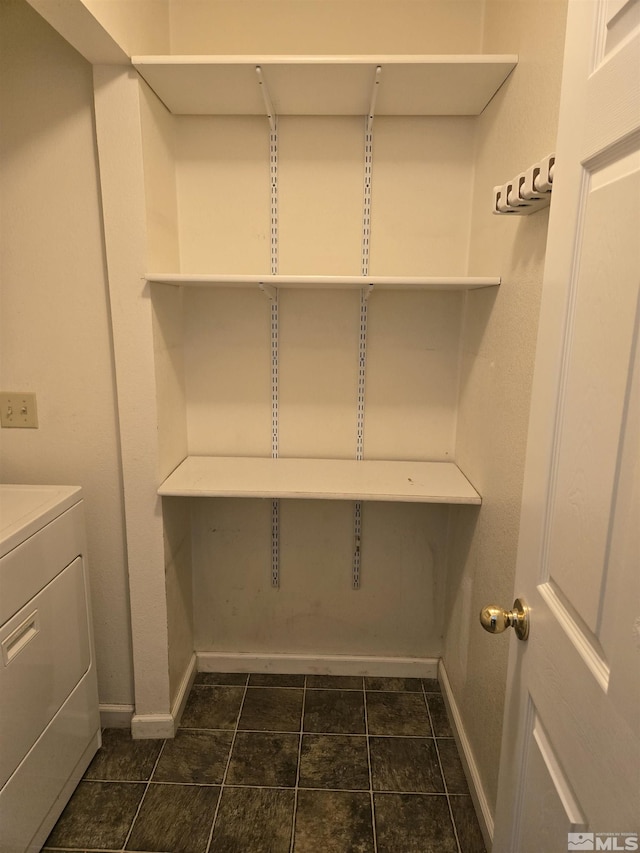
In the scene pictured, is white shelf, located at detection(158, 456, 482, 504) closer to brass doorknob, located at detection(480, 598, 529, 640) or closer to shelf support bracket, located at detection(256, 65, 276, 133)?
brass doorknob, located at detection(480, 598, 529, 640)

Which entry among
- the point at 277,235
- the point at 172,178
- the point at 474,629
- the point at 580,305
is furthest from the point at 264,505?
the point at 580,305

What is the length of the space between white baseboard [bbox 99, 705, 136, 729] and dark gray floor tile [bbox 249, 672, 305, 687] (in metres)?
0.48

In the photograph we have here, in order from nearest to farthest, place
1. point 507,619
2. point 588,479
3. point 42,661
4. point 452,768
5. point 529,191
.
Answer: point 588,479
point 507,619
point 529,191
point 42,661
point 452,768

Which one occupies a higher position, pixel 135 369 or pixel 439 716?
pixel 135 369

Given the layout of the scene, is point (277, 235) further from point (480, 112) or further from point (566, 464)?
point (566, 464)

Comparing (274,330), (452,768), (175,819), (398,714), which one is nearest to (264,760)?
(175,819)

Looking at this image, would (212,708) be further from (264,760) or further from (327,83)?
(327,83)

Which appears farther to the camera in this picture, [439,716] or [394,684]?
[394,684]

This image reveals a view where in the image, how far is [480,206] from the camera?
170cm

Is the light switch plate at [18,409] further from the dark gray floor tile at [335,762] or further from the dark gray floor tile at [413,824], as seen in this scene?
the dark gray floor tile at [413,824]

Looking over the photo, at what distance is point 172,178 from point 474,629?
1.84 metres

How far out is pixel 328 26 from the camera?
1.69 meters

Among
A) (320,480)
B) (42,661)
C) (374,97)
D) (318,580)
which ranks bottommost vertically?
(318,580)

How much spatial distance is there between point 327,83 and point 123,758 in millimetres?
2276
